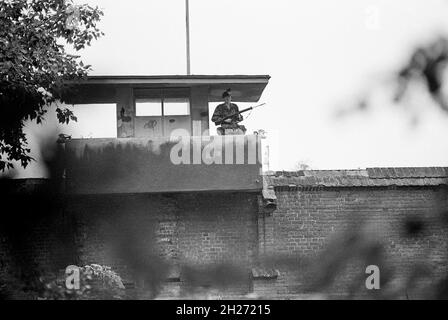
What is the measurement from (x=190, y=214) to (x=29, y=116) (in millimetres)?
4455

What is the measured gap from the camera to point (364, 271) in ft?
51.5

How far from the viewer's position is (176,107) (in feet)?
54.6

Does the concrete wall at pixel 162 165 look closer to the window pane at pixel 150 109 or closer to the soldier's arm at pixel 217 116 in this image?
the soldier's arm at pixel 217 116

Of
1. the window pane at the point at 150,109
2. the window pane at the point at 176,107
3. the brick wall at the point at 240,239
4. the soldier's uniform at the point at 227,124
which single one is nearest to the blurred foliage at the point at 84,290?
the brick wall at the point at 240,239

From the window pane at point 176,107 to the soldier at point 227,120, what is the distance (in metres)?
1.06

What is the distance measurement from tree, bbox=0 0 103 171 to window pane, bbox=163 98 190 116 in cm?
225

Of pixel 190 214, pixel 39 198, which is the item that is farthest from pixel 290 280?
pixel 39 198

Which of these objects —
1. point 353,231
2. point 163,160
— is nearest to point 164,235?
point 163,160

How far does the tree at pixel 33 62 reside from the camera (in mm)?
14000

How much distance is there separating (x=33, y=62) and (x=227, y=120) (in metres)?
4.69

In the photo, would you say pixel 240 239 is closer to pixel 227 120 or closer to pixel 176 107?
pixel 227 120

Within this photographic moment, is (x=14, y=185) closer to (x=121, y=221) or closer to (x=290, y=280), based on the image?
(x=121, y=221)

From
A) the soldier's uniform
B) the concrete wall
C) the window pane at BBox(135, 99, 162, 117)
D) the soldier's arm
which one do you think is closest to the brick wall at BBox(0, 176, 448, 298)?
the concrete wall
